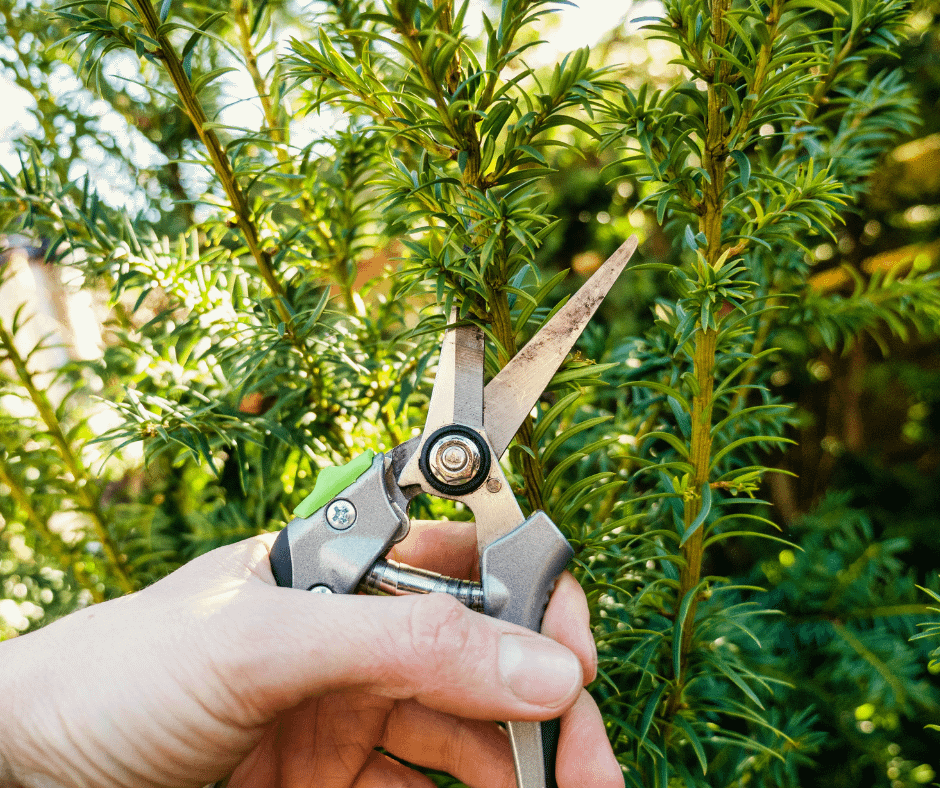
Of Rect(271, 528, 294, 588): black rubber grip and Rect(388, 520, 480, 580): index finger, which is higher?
Rect(271, 528, 294, 588): black rubber grip

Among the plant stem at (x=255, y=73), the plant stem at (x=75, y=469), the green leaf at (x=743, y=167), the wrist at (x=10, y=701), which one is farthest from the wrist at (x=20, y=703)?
the green leaf at (x=743, y=167)

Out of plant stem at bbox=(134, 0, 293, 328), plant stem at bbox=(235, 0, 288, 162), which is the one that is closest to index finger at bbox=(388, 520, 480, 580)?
plant stem at bbox=(134, 0, 293, 328)

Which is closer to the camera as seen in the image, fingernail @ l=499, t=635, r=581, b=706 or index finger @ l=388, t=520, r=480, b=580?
fingernail @ l=499, t=635, r=581, b=706

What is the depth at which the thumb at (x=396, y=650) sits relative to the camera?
0.46 metres

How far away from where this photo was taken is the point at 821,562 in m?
0.73

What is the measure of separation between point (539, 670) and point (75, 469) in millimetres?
504

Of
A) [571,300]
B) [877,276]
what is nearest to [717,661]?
[571,300]

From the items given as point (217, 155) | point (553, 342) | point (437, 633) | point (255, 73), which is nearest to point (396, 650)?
point (437, 633)

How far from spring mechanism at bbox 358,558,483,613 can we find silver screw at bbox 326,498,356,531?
42mm

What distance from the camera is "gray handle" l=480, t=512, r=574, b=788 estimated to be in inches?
18.3

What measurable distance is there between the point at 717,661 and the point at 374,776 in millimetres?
390

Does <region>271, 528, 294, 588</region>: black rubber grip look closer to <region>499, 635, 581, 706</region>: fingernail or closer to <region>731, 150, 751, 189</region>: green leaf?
<region>499, 635, 581, 706</region>: fingernail

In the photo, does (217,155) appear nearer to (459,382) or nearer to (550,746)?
(459,382)

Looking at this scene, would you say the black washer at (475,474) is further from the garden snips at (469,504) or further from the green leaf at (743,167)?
the green leaf at (743,167)
